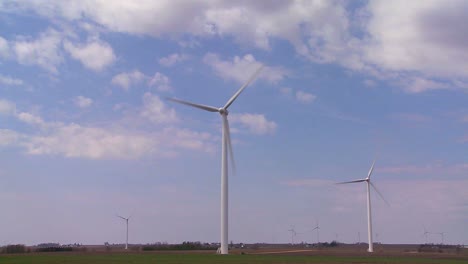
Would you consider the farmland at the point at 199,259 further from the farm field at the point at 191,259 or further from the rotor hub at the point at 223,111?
the rotor hub at the point at 223,111

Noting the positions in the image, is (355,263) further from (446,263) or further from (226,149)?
(226,149)

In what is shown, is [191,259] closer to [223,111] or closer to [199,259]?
[199,259]

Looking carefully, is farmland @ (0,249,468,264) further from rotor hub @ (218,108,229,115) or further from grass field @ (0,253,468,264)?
rotor hub @ (218,108,229,115)

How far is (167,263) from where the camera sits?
55750 millimetres

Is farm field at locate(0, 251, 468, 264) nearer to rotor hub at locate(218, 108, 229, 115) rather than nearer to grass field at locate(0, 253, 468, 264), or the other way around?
grass field at locate(0, 253, 468, 264)

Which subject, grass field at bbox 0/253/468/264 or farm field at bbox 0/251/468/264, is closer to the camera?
grass field at bbox 0/253/468/264

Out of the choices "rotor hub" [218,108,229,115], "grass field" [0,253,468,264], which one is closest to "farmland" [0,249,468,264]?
"grass field" [0,253,468,264]

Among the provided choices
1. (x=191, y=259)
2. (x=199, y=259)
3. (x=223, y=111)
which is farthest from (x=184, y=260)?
(x=223, y=111)

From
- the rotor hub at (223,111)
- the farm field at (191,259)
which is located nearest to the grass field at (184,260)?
the farm field at (191,259)

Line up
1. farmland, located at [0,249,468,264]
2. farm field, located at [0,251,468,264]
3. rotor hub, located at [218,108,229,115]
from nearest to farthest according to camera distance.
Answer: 1. farm field, located at [0,251,468,264]
2. farmland, located at [0,249,468,264]
3. rotor hub, located at [218,108,229,115]

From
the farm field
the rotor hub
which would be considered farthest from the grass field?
the rotor hub

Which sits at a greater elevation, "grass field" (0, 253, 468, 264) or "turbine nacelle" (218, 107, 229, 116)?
"turbine nacelle" (218, 107, 229, 116)

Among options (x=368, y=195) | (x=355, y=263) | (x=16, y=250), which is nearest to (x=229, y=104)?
(x=355, y=263)

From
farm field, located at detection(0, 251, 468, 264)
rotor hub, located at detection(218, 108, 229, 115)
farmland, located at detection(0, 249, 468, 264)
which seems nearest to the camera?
farm field, located at detection(0, 251, 468, 264)
